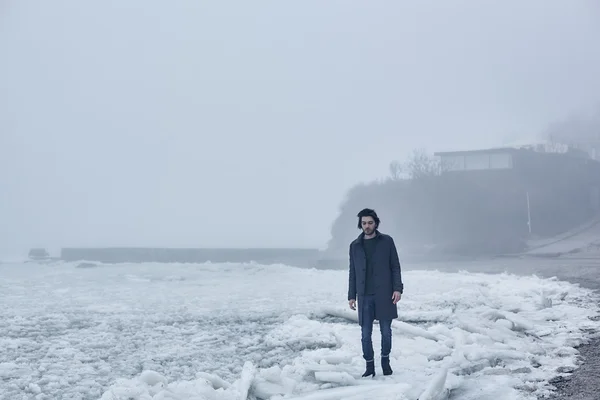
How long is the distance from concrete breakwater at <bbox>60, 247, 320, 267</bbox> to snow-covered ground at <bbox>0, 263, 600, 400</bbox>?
3152 cm

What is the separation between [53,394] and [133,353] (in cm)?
238

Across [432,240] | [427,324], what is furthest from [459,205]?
[427,324]

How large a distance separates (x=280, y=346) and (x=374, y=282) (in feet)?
10.2

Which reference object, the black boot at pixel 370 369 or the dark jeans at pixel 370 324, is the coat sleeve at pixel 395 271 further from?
the black boot at pixel 370 369

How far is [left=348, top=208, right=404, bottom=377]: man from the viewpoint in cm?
693

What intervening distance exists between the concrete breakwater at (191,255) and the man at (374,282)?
38998mm

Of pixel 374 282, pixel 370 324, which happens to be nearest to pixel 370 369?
pixel 370 324

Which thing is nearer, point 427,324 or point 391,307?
point 391,307

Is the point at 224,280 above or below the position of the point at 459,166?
below

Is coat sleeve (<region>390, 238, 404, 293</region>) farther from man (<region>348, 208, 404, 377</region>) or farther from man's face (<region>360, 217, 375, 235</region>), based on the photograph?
man's face (<region>360, 217, 375, 235</region>)

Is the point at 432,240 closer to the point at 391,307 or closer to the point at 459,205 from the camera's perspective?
the point at 459,205

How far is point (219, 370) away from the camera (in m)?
7.95

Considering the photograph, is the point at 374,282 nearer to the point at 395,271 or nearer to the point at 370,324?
the point at 395,271

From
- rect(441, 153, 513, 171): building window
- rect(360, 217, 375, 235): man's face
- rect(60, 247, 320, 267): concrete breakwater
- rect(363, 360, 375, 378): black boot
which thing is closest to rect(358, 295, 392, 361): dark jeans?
rect(363, 360, 375, 378): black boot
